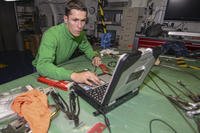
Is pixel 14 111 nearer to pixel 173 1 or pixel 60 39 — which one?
pixel 60 39

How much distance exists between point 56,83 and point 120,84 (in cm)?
45

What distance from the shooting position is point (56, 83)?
88cm

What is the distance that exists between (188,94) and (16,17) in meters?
5.29

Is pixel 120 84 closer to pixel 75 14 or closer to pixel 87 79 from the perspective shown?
pixel 87 79

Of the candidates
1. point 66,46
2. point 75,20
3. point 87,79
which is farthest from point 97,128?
point 66,46

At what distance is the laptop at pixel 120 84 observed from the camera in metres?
0.53

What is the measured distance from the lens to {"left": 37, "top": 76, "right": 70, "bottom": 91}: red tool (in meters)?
0.84

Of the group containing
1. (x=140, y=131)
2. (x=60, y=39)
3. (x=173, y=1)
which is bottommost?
(x=140, y=131)

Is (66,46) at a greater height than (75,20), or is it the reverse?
(75,20)

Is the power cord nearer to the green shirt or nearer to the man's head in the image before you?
the green shirt

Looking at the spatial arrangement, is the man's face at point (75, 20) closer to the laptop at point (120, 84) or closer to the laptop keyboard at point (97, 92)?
the laptop at point (120, 84)

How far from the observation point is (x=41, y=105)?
0.62 meters

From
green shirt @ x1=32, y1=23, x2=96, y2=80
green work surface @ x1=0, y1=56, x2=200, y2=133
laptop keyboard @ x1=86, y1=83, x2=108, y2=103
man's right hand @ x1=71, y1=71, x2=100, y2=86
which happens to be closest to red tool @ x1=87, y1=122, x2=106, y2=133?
green work surface @ x1=0, y1=56, x2=200, y2=133

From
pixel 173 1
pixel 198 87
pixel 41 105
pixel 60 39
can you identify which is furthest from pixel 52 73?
pixel 173 1
